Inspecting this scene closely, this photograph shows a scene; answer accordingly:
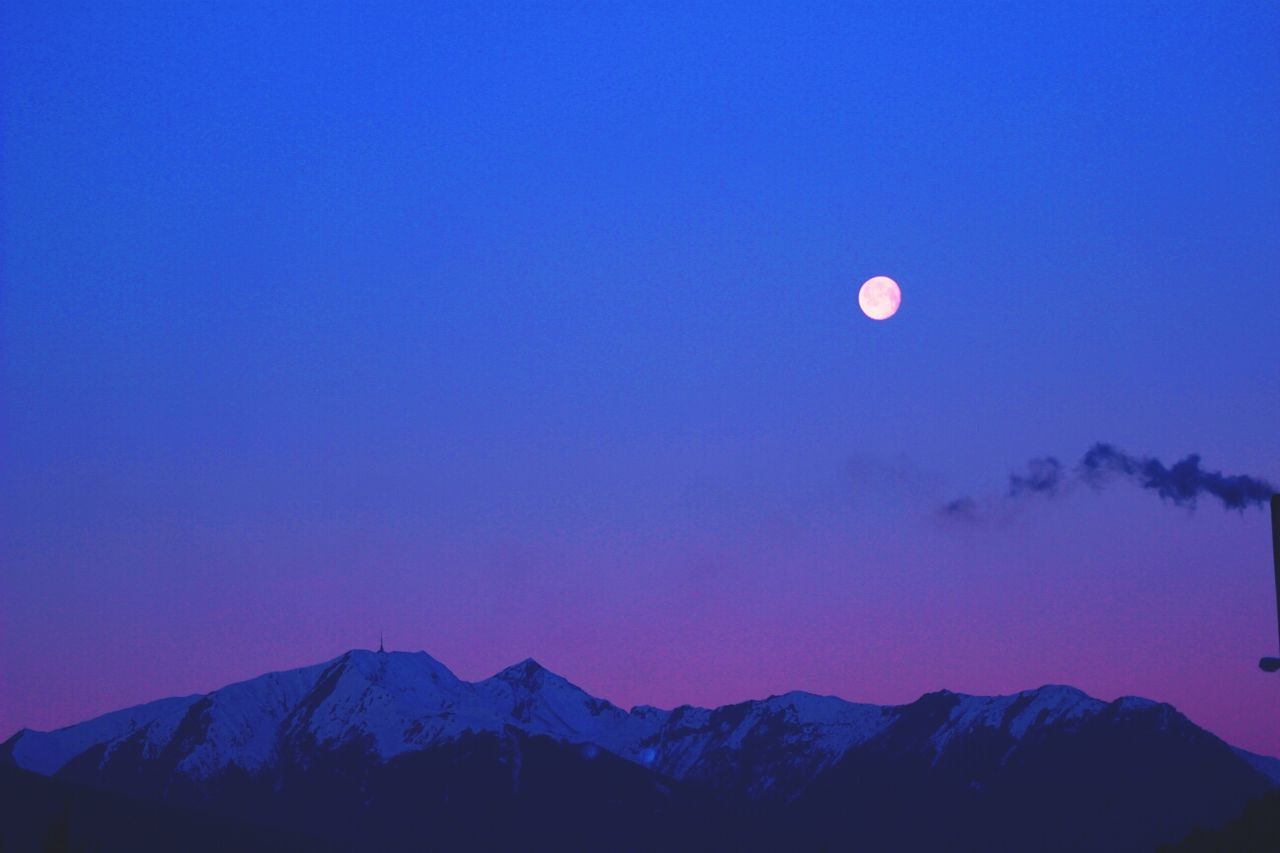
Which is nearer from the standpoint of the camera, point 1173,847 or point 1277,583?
point 1277,583

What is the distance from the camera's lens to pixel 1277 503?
114 ft

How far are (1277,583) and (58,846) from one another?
83.3m

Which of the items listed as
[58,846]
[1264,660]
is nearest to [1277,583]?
[1264,660]

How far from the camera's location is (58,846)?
330ft

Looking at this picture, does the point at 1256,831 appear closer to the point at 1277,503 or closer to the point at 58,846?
the point at 58,846

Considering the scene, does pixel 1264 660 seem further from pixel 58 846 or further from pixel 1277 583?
pixel 58 846

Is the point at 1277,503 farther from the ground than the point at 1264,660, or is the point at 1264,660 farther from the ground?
the point at 1277,503

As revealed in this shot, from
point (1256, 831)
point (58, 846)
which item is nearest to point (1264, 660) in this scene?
point (58, 846)

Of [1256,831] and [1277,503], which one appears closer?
[1277,503]

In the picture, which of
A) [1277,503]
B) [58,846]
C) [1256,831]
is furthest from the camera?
[1256,831]

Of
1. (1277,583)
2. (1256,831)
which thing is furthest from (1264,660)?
(1256,831)

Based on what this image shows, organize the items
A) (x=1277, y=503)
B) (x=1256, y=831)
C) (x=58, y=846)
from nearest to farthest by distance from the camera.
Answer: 1. (x=1277, y=503)
2. (x=58, y=846)
3. (x=1256, y=831)

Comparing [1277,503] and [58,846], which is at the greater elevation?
[1277,503]

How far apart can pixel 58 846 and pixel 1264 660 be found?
271ft
